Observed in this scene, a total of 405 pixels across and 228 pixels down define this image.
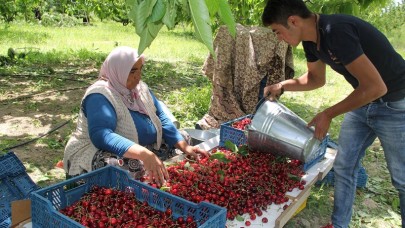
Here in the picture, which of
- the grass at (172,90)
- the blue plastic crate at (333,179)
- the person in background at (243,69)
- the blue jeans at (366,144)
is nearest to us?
Answer: the blue jeans at (366,144)

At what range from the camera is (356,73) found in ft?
6.72

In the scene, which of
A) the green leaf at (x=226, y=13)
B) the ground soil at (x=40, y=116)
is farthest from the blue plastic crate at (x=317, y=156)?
the ground soil at (x=40, y=116)

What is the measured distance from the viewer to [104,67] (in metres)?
2.65

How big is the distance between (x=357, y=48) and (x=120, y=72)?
1.48 metres

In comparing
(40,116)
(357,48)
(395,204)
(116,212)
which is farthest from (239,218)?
(40,116)

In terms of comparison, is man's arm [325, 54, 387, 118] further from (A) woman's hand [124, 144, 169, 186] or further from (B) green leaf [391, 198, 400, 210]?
(B) green leaf [391, 198, 400, 210]

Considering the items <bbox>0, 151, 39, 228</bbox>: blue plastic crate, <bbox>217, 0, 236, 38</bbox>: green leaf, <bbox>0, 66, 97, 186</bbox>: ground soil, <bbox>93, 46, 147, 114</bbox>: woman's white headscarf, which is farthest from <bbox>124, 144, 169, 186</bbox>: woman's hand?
<bbox>0, 66, 97, 186</bbox>: ground soil

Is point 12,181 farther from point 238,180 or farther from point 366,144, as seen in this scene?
point 366,144

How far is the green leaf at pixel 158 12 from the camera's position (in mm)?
786

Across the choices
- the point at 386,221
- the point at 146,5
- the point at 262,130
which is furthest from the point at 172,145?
the point at 146,5

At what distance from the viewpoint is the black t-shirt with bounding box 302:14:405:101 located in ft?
6.68

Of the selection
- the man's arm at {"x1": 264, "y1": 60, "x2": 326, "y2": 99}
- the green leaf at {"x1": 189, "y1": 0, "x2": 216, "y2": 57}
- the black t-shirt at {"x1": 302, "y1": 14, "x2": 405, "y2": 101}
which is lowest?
the man's arm at {"x1": 264, "y1": 60, "x2": 326, "y2": 99}

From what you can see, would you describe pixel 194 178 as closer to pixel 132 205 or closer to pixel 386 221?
pixel 132 205

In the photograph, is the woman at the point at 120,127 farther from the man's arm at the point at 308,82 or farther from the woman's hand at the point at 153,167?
the man's arm at the point at 308,82
